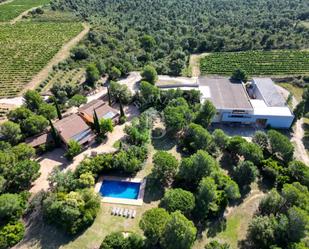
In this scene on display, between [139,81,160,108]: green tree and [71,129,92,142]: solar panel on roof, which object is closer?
[71,129,92,142]: solar panel on roof

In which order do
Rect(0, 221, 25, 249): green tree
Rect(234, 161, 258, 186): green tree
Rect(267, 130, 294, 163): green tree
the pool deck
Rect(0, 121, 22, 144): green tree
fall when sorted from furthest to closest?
Rect(0, 121, 22, 144): green tree
Rect(267, 130, 294, 163): green tree
Rect(234, 161, 258, 186): green tree
the pool deck
Rect(0, 221, 25, 249): green tree

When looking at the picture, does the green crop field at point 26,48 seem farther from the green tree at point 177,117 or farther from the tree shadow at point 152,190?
the tree shadow at point 152,190

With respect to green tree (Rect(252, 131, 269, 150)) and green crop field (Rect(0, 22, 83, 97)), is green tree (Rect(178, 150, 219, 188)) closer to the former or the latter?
green tree (Rect(252, 131, 269, 150))

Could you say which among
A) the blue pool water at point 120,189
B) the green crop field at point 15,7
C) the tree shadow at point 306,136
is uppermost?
the green crop field at point 15,7

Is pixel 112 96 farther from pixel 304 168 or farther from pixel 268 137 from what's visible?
pixel 304 168

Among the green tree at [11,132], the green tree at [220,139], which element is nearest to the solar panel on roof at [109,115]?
the green tree at [11,132]

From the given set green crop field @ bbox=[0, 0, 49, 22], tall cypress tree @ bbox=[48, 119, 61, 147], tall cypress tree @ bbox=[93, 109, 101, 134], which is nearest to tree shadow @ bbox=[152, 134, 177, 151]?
tall cypress tree @ bbox=[93, 109, 101, 134]
